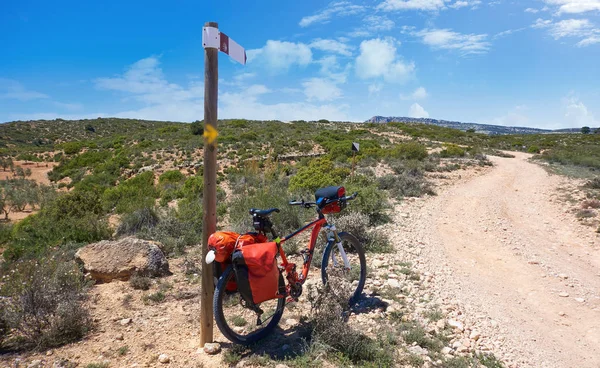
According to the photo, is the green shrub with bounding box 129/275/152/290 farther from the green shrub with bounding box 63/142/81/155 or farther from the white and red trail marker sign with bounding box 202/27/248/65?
the green shrub with bounding box 63/142/81/155

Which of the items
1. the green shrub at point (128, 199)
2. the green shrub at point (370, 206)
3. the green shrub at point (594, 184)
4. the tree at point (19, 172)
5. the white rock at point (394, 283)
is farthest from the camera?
the tree at point (19, 172)

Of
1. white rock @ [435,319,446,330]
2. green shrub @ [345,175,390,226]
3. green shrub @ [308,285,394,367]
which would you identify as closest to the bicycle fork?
green shrub @ [308,285,394,367]

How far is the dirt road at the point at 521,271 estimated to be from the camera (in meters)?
3.82

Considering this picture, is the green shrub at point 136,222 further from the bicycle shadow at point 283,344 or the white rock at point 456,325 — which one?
the white rock at point 456,325

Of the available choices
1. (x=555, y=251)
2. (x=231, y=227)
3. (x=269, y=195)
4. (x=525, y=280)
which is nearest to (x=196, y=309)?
(x=231, y=227)

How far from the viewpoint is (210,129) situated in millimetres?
3004

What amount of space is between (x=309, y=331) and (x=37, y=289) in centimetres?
272

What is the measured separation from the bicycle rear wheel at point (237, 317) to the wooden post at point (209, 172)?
6.6 inches

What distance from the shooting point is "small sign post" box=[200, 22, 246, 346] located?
287 cm

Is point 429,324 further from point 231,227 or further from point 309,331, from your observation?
point 231,227

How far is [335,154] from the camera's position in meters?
19.9

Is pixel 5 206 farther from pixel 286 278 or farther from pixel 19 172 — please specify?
pixel 286 278

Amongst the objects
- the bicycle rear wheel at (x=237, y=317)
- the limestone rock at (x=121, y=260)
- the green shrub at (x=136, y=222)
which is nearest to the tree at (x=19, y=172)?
the green shrub at (x=136, y=222)

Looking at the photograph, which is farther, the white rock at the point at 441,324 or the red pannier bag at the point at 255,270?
the white rock at the point at 441,324
